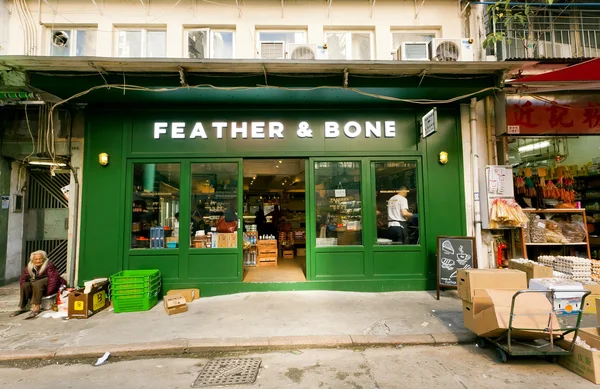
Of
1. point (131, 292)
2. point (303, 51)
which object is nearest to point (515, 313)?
point (303, 51)

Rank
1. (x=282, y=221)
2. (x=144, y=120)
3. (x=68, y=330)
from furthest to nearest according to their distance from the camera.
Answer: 1. (x=282, y=221)
2. (x=144, y=120)
3. (x=68, y=330)

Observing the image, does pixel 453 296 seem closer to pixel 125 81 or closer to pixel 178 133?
pixel 178 133

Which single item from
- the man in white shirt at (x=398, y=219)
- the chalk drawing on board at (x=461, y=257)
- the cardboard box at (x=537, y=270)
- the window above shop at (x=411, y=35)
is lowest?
the cardboard box at (x=537, y=270)

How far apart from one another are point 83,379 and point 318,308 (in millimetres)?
3826

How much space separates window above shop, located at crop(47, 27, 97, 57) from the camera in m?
7.26

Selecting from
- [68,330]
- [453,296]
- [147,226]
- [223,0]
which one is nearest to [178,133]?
[147,226]

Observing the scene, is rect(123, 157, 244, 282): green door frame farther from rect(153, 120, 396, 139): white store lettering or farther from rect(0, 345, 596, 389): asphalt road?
rect(0, 345, 596, 389): asphalt road

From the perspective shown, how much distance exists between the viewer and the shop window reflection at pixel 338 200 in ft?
23.8

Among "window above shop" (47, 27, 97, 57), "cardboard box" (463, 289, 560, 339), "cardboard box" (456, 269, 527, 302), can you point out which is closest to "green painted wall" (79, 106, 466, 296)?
"window above shop" (47, 27, 97, 57)

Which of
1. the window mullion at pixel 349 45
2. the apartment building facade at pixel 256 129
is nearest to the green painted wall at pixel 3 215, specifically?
the apartment building facade at pixel 256 129

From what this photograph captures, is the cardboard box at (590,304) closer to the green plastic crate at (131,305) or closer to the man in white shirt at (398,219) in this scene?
the man in white shirt at (398,219)

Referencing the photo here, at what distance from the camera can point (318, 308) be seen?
5.85m

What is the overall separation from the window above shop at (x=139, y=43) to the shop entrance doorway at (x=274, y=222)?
3.63m

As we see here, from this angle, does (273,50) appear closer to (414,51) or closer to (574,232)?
(414,51)
